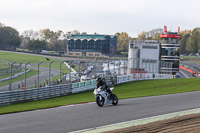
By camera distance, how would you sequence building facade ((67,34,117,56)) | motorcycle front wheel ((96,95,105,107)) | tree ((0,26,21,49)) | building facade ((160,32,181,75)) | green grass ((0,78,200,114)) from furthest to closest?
building facade ((67,34,117,56))
tree ((0,26,21,49))
building facade ((160,32,181,75))
green grass ((0,78,200,114))
motorcycle front wheel ((96,95,105,107))

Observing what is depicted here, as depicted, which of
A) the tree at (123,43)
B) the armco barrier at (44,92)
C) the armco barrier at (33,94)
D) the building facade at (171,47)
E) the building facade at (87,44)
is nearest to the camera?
the armco barrier at (33,94)

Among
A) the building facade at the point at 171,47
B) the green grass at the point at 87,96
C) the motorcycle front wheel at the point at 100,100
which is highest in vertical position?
the building facade at the point at 171,47

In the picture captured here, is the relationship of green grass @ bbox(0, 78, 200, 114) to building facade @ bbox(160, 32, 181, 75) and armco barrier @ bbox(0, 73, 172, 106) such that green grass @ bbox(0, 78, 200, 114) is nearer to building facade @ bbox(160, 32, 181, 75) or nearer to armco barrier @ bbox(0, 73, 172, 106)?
armco barrier @ bbox(0, 73, 172, 106)

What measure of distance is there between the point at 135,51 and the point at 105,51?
57.2 m

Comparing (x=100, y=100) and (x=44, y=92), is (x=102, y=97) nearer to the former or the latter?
(x=100, y=100)

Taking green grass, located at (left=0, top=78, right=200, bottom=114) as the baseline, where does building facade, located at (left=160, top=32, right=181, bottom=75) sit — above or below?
above

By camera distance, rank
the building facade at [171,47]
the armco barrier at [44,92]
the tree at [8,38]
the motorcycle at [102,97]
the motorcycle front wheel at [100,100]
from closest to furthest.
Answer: the motorcycle at [102,97]
the motorcycle front wheel at [100,100]
the armco barrier at [44,92]
the building facade at [171,47]
the tree at [8,38]

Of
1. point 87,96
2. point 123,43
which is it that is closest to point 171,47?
point 87,96

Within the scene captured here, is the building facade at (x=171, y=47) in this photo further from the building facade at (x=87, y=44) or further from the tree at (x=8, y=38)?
the building facade at (x=87, y=44)

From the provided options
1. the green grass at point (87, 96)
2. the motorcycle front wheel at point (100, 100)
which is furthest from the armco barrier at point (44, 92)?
the motorcycle front wheel at point (100, 100)

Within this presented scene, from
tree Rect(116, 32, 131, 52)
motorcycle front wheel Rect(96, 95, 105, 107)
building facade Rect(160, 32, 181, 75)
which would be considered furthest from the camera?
tree Rect(116, 32, 131, 52)

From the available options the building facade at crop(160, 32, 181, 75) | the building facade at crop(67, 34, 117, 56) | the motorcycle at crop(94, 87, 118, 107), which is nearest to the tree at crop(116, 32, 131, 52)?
the building facade at crop(67, 34, 117, 56)

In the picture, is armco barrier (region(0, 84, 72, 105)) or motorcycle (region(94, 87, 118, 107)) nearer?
motorcycle (region(94, 87, 118, 107))

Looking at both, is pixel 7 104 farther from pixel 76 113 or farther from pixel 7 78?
pixel 76 113
